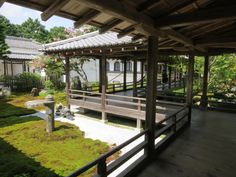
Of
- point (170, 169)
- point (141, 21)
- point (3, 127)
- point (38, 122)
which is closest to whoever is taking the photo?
point (141, 21)

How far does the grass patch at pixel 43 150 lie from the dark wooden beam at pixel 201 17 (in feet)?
12.6

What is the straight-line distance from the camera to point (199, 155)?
15.0 feet

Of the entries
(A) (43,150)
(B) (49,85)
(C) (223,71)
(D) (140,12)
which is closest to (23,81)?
(B) (49,85)

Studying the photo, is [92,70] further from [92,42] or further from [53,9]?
[53,9]

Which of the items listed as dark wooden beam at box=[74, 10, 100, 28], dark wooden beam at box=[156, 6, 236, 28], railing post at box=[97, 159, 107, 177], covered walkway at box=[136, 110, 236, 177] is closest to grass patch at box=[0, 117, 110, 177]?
railing post at box=[97, 159, 107, 177]

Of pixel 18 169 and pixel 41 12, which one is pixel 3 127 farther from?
pixel 41 12

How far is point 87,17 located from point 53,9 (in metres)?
0.64

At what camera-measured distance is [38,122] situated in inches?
337

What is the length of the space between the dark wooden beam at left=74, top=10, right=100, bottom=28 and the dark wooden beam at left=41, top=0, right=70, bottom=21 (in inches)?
23.4

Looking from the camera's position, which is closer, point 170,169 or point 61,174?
point 170,169

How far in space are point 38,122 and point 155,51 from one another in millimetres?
6748

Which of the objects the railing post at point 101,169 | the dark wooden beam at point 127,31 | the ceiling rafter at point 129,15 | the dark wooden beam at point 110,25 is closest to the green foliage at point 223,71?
the ceiling rafter at point 129,15

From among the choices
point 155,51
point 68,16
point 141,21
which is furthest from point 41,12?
point 155,51

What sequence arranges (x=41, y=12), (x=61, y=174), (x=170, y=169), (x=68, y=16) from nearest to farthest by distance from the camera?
(x=41, y=12) < (x=68, y=16) < (x=170, y=169) < (x=61, y=174)
